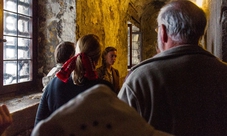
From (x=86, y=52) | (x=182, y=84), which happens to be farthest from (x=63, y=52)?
(x=182, y=84)

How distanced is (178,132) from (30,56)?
208 centimetres

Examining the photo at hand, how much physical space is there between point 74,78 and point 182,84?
0.81m

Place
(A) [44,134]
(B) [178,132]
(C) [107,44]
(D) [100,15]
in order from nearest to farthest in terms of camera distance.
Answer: (A) [44,134] < (B) [178,132] < (D) [100,15] < (C) [107,44]

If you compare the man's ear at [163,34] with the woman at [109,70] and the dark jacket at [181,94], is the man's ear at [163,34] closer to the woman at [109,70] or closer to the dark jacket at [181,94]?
the dark jacket at [181,94]

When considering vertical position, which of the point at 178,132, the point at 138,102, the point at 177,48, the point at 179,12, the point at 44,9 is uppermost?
the point at 44,9

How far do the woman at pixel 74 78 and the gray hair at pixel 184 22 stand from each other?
0.68 meters

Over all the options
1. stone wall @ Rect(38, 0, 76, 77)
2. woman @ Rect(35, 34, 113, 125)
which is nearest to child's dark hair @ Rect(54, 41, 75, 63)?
woman @ Rect(35, 34, 113, 125)

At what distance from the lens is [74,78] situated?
5.24 feet

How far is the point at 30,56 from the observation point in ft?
8.77

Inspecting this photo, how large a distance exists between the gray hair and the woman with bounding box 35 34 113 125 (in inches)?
26.7

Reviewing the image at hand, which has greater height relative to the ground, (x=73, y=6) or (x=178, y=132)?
(x=73, y=6)

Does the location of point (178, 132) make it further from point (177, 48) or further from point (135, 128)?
point (135, 128)

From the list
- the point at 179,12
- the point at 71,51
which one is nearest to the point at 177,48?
the point at 179,12

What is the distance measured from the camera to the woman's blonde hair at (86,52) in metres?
1.58
